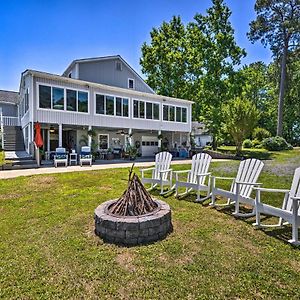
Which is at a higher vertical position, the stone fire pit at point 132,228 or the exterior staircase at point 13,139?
the exterior staircase at point 13,139

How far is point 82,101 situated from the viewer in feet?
49.4

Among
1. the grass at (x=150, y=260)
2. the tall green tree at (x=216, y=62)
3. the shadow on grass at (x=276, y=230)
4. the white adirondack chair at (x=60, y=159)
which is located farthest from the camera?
the tall green tree at (x=216, y=62)

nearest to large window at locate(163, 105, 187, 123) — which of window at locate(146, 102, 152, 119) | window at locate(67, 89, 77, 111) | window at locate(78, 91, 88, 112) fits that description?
window at locate(146, 102, 152, 119)

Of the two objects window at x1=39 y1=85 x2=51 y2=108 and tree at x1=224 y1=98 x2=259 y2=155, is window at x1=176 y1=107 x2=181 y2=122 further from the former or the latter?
window at x1=39 y1=85 x2=51 y2=108

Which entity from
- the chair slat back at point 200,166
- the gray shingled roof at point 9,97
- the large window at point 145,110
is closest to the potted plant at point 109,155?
the large window at point 145,110

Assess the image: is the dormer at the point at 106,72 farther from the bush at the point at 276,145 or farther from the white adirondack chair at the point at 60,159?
the bush at the point at 276,145

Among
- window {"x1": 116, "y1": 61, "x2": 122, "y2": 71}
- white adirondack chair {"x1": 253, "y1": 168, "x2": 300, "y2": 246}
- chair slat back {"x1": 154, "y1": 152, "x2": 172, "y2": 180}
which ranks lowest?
white adirondack chair {"x1": 253, "y1": 168, "x2": 300, "y2": 246}

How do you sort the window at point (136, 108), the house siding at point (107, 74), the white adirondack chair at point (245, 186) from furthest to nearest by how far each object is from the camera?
the window at point (136, 108)
the house siding at point (107, 74)
the white adirondack chair at point (245, 186)

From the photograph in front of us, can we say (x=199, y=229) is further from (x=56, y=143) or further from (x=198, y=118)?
(x=198, y=118)

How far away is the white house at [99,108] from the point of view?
1364 centimetres

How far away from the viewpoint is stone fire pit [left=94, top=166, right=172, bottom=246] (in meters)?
3.42

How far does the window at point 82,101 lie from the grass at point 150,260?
10888mm

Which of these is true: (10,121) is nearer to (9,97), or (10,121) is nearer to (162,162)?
(9,97)

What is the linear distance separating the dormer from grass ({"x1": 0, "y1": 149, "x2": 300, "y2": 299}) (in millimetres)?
14223
